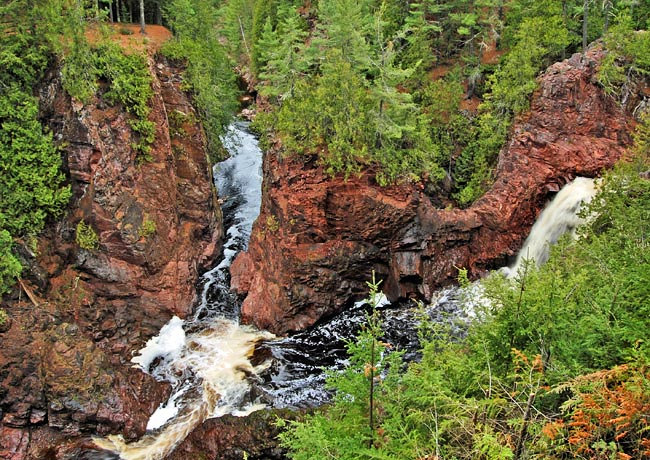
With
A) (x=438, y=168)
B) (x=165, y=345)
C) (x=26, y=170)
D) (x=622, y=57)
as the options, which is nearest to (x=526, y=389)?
(x=165, y=345)

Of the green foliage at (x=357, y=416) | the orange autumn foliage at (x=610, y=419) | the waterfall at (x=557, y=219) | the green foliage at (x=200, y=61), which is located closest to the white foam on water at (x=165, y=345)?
the green foliage at (x=200, y=61)

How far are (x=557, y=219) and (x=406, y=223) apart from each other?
643 cm

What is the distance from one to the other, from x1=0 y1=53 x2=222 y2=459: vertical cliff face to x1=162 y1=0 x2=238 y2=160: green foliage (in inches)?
40.6

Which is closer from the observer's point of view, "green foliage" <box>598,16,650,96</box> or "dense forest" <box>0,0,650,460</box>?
"dense forest" <box>0,0,650,460</box>

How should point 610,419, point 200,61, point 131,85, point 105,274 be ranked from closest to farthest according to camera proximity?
point 610,419 → point 105,274 → point 131,85 → point 200,61

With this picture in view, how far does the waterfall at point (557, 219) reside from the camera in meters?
17.9

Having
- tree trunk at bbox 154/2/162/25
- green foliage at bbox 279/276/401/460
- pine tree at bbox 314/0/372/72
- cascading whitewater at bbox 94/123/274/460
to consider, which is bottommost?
cascading whitewater at bbox 94/123/274/460

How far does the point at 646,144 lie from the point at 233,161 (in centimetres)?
2660

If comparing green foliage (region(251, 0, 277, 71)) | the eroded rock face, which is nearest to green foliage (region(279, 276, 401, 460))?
the eroded rock face

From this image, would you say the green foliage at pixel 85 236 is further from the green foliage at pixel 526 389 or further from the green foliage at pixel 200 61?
the green foliage at pixel 526 389

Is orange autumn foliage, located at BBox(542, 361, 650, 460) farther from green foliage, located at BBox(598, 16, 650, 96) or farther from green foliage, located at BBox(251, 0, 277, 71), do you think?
green foliage, located at BBox(251, 0, 277, 71)

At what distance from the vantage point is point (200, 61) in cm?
2614

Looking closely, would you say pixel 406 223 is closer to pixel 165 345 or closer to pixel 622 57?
pixel 165 345

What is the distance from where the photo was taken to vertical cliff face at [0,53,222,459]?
14523mm
